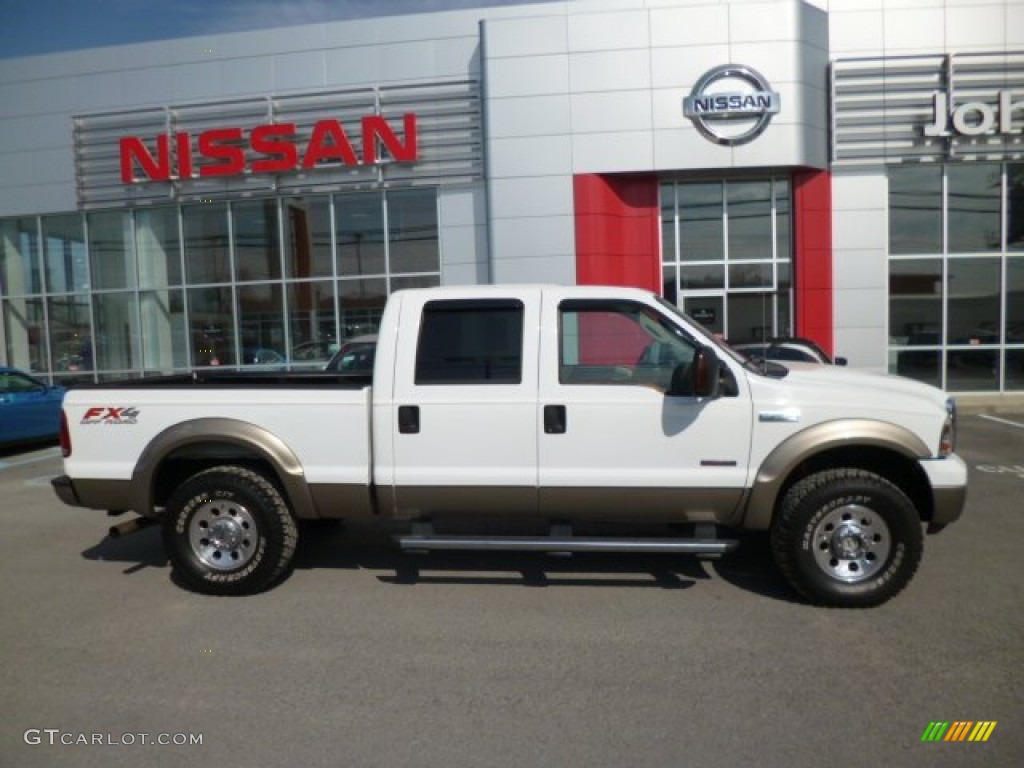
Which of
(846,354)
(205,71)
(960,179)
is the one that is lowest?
(846,354)

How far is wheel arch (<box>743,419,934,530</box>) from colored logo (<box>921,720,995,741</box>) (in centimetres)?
160

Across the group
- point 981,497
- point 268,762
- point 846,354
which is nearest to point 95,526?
point 268,762

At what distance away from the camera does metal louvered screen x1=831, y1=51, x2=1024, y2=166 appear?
15.9 metres

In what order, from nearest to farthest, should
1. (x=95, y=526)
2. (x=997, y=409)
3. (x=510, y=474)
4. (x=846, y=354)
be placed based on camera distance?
1. (x=510, y=474)
2. (x=95, y=526)
3. (x=997, y=409)
4. (x=846, y=354)

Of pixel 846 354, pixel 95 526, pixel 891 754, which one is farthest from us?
pixel 846 354

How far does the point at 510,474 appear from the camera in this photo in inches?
196

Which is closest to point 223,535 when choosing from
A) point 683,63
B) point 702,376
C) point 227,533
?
point 227,533

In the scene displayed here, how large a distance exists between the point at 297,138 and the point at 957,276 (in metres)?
14.5

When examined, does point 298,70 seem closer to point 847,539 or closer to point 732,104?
point 732,104

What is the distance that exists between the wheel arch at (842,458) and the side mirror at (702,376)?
586mm

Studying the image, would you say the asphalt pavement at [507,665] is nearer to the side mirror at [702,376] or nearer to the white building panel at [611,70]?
the side mirror at [702,376]

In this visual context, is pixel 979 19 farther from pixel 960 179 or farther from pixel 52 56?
pixel 52 56

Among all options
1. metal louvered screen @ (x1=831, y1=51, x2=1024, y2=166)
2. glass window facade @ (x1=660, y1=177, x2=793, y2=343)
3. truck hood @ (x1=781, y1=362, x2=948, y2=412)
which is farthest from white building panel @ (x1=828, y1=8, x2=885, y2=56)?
truck hood @ (x1=781, y1=362, x2=948, y2=412)

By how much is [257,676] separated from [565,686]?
1572mm
